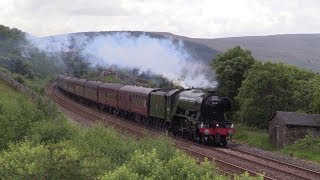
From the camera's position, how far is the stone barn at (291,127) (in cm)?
3781

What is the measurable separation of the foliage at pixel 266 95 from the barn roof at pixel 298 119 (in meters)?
10.0

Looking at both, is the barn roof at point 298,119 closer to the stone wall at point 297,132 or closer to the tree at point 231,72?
the stone wall at point 297,132

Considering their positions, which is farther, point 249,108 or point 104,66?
point 104,66

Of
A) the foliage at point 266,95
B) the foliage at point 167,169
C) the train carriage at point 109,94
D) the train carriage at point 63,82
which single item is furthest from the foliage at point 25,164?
the train carriage at point 63,82

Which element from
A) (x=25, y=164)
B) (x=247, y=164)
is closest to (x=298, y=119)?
(x=247, y=164)

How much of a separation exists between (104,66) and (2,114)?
3159 inches

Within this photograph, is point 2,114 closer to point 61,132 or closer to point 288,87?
point 61,132

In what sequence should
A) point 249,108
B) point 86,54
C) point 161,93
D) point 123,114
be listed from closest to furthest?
1. point 161,93
2. point 249,108
3. point 123,114
4. point 86,54

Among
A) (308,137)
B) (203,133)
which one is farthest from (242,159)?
(308,137)

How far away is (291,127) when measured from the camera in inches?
1495

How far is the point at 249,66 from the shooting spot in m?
60.3

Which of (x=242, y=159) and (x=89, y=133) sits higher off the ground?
(x=89, y=133)

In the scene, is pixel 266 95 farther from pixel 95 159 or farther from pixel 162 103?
pixel 95 159

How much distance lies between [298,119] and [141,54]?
45379mm
